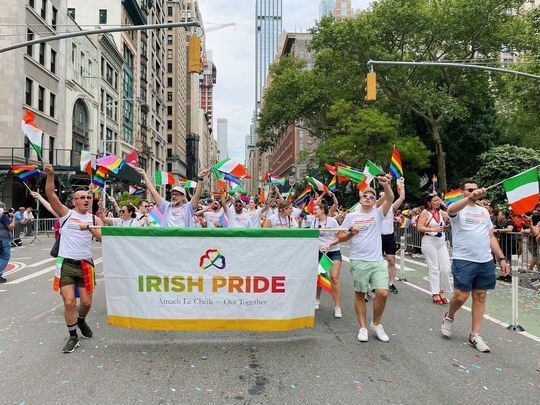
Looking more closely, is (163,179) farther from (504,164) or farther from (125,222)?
(504,164)

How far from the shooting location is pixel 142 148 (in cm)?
5916

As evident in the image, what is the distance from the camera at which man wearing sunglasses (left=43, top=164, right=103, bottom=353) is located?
543 cm

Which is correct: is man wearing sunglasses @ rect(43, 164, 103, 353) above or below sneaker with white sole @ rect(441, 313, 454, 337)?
above

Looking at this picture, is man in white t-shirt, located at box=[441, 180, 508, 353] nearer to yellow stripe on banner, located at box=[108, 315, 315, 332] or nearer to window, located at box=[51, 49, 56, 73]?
yellow stripe on banner, located at box=[108, 315, 315, 332]

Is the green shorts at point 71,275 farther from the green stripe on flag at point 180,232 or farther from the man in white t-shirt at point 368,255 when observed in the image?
the man in white t-shirt at point 368,255

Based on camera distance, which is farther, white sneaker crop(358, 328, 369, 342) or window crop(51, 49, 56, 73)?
window crop(51, 49, 56, 73)

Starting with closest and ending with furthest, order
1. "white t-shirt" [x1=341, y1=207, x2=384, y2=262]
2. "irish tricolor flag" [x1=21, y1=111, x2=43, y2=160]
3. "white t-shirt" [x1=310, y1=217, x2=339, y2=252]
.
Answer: "white t-shirt" [x1=341, y1=207, x2=384, y2=262], "irish tricolor flag" [x1=21, y1=111, x2=43, y2=160], "white t-shirt" [x1=310, y1=217, x2=339, y2=252]

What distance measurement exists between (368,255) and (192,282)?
2242mm

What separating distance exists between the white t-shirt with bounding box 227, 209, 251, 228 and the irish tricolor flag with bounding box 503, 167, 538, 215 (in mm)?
5596

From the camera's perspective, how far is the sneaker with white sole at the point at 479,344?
5.37 m

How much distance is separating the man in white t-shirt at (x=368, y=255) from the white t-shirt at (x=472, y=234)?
878 millimetres

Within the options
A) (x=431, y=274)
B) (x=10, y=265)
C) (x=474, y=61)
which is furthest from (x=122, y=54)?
(x=431, y=274)

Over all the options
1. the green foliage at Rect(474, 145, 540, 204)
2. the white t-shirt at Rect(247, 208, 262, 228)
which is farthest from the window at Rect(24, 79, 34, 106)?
the green foliage at Rect(474, 145, 540, 204)

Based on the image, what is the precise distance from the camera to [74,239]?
561 cm
